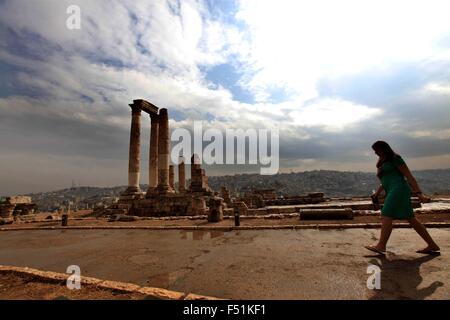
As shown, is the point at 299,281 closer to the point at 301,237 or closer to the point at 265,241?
→ the point at 265,241

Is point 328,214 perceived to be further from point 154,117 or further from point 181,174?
point 181,174

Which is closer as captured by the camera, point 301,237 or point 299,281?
point 299,281

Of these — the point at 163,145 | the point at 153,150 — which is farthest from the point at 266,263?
the point at 153,150

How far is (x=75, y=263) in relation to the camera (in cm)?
479

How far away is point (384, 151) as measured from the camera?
4.36m

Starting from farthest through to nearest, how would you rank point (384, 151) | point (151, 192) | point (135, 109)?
1. point (135, 109)
2. point (151, 192)
3. point (384, 151)

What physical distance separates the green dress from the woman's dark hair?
0.22 ft

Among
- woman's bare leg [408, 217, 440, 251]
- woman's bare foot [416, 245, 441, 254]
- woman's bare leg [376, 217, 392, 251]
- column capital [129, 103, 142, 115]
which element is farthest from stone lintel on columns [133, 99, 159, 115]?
woman's bare foot [416, 245, 441, 254]

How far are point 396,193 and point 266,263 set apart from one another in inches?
96.4
